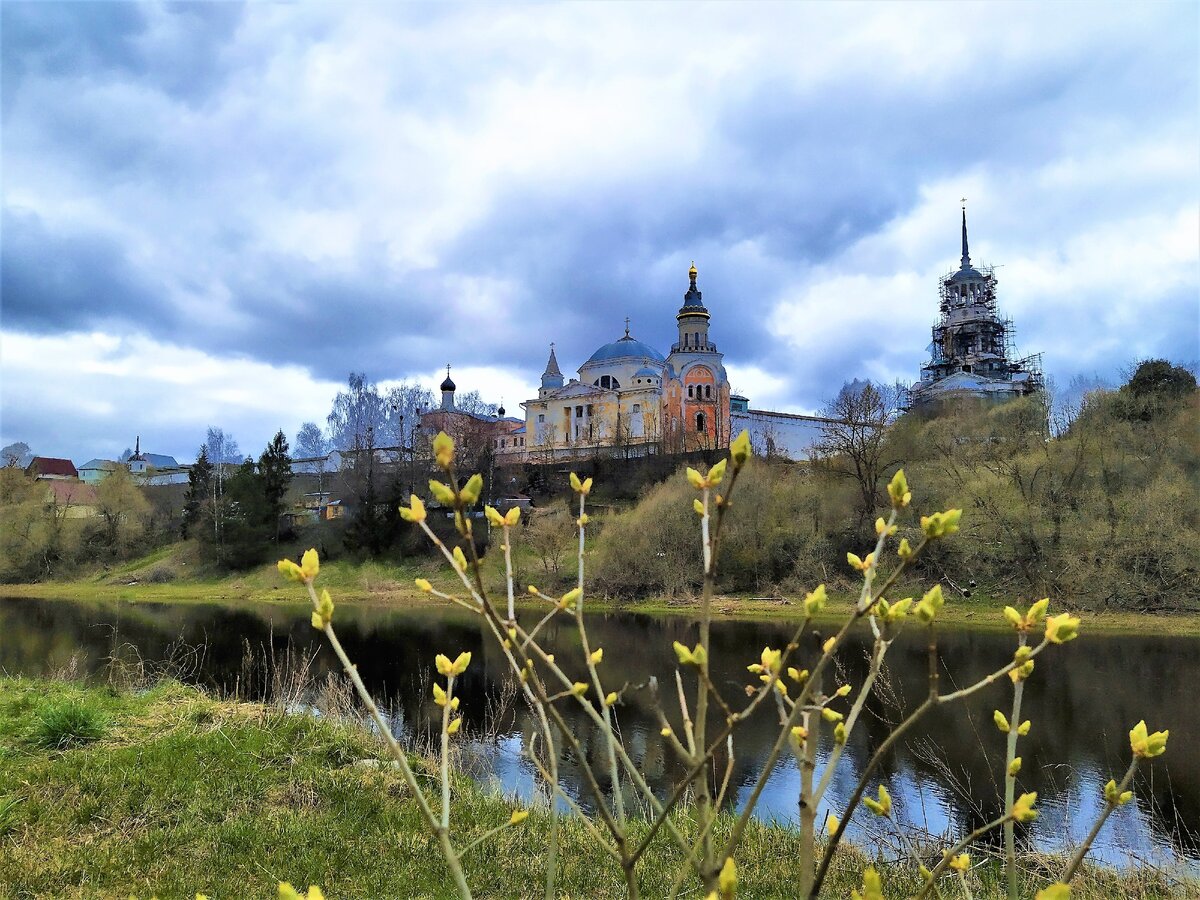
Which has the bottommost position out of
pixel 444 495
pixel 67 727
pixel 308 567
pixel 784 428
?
pixel 67 727

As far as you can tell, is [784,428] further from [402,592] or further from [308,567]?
[308,567]

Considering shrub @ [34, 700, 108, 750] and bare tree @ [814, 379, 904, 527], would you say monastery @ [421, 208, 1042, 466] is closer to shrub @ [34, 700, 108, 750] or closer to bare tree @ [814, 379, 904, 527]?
bare tree @ [814, 379, 904, 527]

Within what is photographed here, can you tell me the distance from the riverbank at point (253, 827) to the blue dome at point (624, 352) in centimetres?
5182

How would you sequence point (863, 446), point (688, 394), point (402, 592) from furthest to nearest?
point (688, 394) < point (402, 592) < point (863, 446)

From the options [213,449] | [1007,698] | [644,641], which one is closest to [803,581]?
[644,641]

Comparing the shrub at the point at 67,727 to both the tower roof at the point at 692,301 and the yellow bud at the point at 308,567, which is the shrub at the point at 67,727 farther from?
the tower roof at the point at 692,301

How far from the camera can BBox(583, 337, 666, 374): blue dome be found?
5928 cm

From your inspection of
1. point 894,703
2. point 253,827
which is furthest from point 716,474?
point 894,703

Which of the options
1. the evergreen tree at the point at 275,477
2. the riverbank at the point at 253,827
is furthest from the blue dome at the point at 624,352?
the riverbank at the point at 253,827

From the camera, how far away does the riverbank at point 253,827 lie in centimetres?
521

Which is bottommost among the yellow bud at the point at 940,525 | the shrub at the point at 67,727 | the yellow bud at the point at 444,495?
the shrub at the point at 67,727

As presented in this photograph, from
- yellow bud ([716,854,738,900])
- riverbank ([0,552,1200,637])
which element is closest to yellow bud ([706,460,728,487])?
yellow bud ([716,854,738,900])

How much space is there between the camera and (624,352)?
59500 millimetres

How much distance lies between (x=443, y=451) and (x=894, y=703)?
1237 cm
